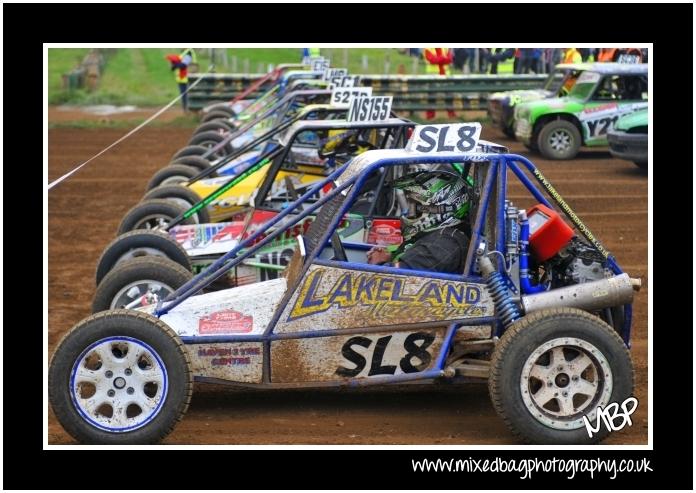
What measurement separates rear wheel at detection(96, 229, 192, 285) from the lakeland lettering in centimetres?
245

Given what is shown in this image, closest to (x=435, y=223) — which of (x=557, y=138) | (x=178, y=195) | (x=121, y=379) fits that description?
(x=121, y=379)

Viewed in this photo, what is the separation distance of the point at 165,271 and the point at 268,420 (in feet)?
5.20

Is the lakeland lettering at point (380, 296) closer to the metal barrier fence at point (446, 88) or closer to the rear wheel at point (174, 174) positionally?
the rear wheel at point (174, 174)

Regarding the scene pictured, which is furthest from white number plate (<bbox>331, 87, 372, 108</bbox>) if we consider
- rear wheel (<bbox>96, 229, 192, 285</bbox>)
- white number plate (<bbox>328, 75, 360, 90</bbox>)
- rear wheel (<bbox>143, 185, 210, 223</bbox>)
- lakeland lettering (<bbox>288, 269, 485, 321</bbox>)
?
lakeland lettering (<bbox>288, 269, 485, 321</bbox>)

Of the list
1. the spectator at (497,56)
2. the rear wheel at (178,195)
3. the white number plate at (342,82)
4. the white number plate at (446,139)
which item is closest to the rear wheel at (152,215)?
the rear wheel at (178,195)

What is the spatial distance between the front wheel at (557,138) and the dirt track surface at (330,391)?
24 cm

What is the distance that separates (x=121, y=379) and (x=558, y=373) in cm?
220

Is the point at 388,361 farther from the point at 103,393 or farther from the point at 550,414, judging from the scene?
the point at 103,393

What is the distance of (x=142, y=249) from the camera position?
8648mm

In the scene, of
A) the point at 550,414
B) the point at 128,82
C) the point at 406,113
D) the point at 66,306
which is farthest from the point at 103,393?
the point at 128,82

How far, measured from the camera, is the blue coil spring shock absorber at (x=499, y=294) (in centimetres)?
619

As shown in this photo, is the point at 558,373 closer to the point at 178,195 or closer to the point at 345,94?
the point at 345,94

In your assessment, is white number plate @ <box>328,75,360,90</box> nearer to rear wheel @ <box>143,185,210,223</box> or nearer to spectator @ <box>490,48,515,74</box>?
rear wheel @ <box>143,185,210,223</box>

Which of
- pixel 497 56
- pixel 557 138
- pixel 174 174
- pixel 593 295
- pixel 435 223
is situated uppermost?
pixel 497 56
